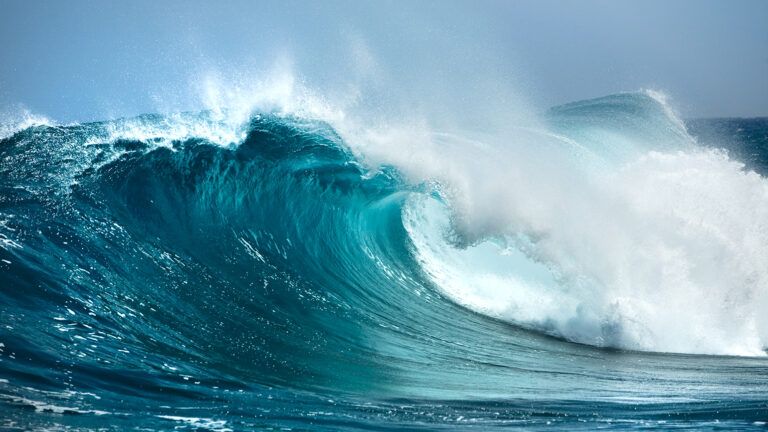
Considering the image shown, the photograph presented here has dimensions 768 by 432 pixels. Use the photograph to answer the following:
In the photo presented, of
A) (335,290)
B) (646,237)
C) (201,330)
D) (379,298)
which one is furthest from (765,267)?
(201,330)

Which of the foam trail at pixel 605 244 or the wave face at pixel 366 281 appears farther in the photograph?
the foam trail at pixel 605 244

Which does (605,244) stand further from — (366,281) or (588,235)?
(366,281)

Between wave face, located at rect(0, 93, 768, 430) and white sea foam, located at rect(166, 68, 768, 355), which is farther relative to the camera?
white sea foam, located at rect(166, 68, 768, 355)

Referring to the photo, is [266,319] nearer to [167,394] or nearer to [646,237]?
[167,394]

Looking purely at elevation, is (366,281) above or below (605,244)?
below

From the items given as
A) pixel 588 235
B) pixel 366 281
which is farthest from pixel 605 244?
pixel 366 281

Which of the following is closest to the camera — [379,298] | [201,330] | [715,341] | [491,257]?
[201,330]

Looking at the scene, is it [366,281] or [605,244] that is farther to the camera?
[605,244]

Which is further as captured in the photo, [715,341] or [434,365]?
[715,341]
